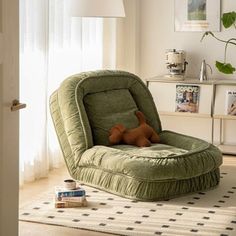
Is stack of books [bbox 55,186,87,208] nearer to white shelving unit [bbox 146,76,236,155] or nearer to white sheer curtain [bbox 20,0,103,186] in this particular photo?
white sheer curtain [bbox 20,0,103,186]

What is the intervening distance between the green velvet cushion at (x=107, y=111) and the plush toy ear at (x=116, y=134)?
45 mm

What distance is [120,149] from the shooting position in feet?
15.4

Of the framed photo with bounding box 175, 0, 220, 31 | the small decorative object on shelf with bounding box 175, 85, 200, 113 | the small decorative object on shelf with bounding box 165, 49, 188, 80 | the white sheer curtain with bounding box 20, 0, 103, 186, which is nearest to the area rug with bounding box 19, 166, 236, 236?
the white sheer curtain with bounding box 20, 0, 103, 186

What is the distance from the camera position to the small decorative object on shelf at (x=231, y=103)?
5.91 metres

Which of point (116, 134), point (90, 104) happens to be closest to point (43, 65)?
point (90, 104)

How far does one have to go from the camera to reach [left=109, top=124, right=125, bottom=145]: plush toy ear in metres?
4.86

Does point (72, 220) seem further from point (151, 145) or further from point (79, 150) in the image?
point (151, 145)

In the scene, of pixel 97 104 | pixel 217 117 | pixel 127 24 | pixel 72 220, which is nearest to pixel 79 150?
pixel 97 104

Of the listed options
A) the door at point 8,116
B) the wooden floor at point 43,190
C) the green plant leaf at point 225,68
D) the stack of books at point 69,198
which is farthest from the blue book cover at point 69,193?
the green plant leaf at point 225,68

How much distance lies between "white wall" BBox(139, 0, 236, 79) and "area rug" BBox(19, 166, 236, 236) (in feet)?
7.08

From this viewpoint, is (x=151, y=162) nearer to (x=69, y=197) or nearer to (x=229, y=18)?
(x=69, y=197)

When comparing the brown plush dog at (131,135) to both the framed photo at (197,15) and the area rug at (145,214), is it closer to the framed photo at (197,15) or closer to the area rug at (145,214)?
the area rug at (145,214)

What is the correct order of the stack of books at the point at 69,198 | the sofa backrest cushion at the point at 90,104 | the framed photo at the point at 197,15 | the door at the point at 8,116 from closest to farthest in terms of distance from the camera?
the door at the point at 8,116 < the stack of books at the point at 69,198 < the sofa backrest cushion at the point at 90,104 < the framed photo at the point at 197,15

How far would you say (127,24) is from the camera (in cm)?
652
